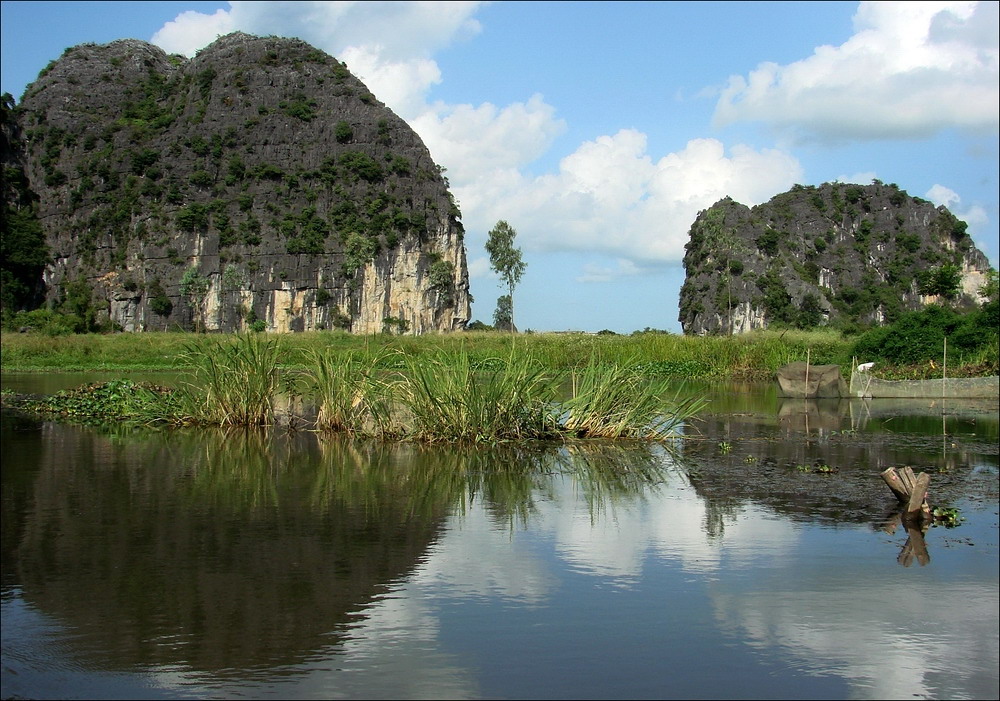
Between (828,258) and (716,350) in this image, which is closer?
(716,350)

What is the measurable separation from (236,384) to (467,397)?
12.1 ft

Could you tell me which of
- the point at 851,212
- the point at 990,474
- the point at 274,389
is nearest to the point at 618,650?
the point at 990,474

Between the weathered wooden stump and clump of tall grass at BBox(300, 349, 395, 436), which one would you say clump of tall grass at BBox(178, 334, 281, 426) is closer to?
clump of tall grass at BBox(300, 349, 395, 436)

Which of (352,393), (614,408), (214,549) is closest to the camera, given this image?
(214,549)

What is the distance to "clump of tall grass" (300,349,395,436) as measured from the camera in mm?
12484

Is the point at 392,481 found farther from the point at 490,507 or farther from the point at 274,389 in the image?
the point at 274,389

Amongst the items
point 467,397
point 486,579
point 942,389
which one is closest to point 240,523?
point 486,579

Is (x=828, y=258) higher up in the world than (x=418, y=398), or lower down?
higher up

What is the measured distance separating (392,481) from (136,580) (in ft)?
12.6

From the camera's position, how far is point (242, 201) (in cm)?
8600

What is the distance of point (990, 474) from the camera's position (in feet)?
33.0

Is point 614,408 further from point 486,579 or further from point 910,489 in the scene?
point 486,579

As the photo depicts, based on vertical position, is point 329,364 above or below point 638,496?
above

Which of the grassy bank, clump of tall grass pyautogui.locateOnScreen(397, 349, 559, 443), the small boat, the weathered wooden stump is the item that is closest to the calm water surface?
the weathered wooden stump
